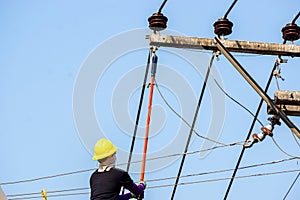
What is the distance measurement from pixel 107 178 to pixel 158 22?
10.1ft

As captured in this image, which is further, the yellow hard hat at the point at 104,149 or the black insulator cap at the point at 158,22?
the black insulator cap at the point at 158,22

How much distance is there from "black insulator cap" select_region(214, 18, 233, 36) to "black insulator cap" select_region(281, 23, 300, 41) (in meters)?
0.85

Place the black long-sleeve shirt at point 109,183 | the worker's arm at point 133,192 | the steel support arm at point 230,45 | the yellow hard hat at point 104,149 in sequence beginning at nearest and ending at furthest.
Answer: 1. the black long-sleeve shirt at point 109,183
2. the yellow hard hat at point 104,149
3. the worker's arm at point 133,192
4. the steel support arm at point 230,45

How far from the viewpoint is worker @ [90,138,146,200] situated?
9633 millimetres

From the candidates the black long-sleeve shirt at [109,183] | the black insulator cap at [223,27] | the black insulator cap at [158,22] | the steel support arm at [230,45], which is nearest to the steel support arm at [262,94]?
the steel support arm at [230,45]

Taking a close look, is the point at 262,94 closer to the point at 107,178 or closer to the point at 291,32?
the point at 291,32

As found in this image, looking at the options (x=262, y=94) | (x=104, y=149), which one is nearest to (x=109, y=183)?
(x=104, y=149)

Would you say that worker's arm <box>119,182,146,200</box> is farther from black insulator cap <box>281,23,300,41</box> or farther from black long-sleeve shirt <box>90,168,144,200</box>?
black insulator cap <box>281,23,300,41</box>

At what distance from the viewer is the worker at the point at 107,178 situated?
9633mm

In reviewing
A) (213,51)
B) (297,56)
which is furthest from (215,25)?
(297,56)

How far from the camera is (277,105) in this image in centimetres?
1138

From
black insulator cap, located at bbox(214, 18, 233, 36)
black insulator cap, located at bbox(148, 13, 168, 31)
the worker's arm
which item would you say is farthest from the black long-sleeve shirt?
black insulator cap, located at bbox(214, 18, 233, 36)

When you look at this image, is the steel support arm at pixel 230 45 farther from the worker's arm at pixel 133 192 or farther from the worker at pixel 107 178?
the worker's arm at pixel 133 192

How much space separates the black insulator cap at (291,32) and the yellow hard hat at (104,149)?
361 centimetres
